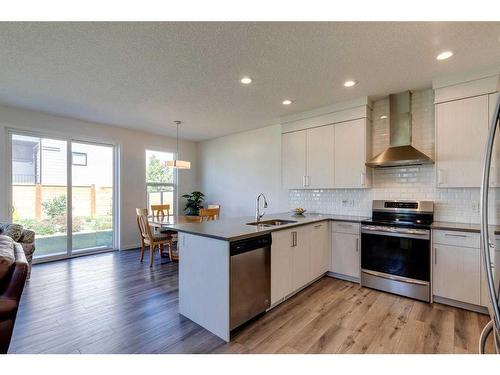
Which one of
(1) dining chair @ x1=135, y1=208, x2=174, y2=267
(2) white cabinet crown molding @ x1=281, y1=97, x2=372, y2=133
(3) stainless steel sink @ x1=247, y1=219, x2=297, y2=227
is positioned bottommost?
(1) dining chair @ x1=135, y1=208, x2=174, y2=267

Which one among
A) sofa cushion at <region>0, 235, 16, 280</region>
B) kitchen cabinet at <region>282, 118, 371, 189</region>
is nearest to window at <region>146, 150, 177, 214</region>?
kitchen cabinet at <region>282, 118, 371, 189</region>

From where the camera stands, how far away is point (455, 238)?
8.56 ft

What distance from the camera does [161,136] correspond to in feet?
19.6

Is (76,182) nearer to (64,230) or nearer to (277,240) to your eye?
(64,230)

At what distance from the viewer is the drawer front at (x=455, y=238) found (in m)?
2.50

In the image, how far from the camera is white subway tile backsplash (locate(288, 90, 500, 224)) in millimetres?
3018

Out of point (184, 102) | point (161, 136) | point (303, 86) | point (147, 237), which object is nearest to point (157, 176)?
point (161, 136)

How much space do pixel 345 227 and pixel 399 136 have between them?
1.49 meters

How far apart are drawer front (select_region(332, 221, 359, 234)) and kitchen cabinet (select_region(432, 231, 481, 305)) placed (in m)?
0.87

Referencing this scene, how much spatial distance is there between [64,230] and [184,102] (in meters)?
3.39

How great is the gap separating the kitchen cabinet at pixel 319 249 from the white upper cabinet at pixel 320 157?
30.7 inches

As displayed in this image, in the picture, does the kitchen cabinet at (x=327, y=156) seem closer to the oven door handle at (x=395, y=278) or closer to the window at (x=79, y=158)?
the oven door handle at (x=395, y=278)

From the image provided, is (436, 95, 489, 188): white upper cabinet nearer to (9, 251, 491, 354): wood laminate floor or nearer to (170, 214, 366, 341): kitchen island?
(9, 251, 491, 354): wood laminate floor

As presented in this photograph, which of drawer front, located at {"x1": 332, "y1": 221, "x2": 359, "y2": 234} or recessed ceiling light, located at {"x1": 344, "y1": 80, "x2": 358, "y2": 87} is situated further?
drawer front, located at {"x1": 332, "y1": 221, "x2": 359, "y2": 234}
